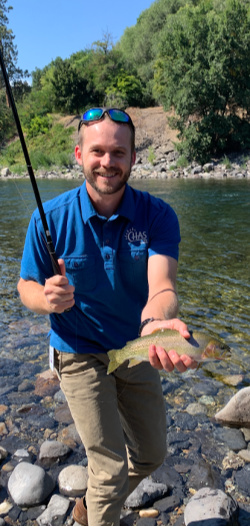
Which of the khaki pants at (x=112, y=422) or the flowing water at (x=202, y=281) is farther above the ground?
the khaki pants at (x=112, y=422)

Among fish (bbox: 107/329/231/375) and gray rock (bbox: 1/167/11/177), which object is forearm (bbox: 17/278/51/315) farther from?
gray rock (bbox: 1/167/11/177)

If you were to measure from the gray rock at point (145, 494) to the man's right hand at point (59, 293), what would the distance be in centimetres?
199

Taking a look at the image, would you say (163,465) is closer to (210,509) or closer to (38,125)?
(210,509)

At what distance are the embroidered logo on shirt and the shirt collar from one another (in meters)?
0.09

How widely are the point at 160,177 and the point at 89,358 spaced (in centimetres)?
3694

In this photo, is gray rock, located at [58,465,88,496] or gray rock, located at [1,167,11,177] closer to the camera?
gray rock, located at [58,465,88,496]

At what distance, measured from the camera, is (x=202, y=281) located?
10336mm

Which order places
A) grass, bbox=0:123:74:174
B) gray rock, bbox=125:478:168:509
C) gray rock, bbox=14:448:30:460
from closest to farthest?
gray rock, bbox=125:478:168:509
gray rock, bbox=14:448:30:460
grass, bbox=0:123:74:174

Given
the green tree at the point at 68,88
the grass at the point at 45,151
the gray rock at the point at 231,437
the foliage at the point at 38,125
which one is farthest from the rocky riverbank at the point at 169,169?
the gray rock at the point at 231,437

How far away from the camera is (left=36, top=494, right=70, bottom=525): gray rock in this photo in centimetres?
360

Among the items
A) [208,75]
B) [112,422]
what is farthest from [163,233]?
[208,75]

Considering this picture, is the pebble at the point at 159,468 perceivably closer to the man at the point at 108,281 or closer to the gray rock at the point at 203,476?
the gray rock at the point at 203,476

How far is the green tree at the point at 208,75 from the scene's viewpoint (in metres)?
42.0

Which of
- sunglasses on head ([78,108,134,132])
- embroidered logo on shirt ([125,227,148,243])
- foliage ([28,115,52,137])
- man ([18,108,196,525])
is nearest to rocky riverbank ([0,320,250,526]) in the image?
man ([18,108,196,525])
